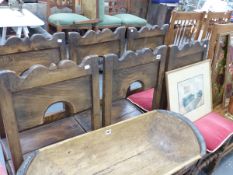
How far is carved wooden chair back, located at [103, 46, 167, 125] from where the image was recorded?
1015 millimetres

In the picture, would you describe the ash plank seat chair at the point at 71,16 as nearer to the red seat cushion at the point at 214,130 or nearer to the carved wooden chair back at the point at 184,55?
the carved wooden chair back at the point at 184,55

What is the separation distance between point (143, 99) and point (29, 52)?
0.76 metres

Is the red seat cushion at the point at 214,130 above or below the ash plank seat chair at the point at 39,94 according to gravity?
below

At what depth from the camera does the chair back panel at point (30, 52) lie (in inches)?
46.4

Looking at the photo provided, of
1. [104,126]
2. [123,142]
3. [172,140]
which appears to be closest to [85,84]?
[104,126]

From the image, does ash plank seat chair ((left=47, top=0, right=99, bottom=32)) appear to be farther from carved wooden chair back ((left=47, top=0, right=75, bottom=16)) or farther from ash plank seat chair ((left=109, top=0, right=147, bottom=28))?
ash plank seat chair ((left=109, top=0, right=147, bottom=28))

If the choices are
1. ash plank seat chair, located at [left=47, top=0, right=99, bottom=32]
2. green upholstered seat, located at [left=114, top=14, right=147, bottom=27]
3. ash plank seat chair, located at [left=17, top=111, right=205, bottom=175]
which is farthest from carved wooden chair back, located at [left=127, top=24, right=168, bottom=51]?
green upholstered seat, located at [left=114, top=14, right=147, bottom=27]

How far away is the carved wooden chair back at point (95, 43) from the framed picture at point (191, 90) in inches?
19.1

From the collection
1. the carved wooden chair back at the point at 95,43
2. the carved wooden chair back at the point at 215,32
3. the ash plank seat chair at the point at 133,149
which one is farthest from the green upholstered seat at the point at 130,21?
the ash plank seat chair at the point at 133,149

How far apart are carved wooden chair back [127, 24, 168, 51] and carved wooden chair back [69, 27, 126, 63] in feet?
0.18

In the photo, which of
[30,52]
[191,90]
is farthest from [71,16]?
[191,90]

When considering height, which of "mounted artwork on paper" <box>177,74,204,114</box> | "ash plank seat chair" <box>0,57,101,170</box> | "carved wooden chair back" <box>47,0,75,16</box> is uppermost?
"carved wooden chair back" <box>47,0,75,16</box>

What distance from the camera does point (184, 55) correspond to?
129cm

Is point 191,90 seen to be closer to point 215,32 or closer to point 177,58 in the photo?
point 177,58
